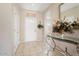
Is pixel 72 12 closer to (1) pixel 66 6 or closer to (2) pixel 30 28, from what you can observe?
(1) pixel 66 6

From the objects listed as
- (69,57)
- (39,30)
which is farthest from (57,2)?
(69,57)

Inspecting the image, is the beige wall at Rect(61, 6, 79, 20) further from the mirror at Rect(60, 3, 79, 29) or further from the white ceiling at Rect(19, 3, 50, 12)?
the white ceiling at Rect(19, 3, 50, 12)

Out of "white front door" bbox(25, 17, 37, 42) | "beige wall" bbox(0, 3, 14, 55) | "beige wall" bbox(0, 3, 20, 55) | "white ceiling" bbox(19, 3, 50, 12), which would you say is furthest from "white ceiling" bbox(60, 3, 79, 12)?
"beige wall" bbox(0, 3, 14, 55)

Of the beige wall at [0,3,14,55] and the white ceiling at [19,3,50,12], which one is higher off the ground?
the white ceiling at [19,3,50,12]

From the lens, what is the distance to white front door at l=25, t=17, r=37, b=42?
6.62ft

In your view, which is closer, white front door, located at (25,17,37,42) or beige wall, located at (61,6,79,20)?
beige wall, located at (61,6,79,20)

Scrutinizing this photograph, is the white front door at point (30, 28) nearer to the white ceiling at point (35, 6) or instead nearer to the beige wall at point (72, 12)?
the white ceiling at point (35, 6)

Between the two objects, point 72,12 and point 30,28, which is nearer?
point 72,12

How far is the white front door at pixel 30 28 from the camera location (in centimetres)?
202

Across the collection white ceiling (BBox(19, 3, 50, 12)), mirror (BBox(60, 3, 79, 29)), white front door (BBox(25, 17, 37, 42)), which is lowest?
white front door (BBox(25, 17, 37, 42))

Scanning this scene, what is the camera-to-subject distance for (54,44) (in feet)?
6.51

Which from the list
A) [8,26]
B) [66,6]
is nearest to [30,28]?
[8,26]

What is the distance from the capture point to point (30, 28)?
80.7 inches

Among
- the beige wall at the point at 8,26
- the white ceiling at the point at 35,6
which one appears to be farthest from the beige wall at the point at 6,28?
the white ceiling at the point at 35,6
